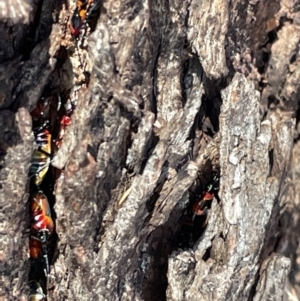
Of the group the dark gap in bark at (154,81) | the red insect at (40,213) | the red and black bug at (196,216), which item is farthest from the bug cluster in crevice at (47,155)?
the red and black bug at (196,216)

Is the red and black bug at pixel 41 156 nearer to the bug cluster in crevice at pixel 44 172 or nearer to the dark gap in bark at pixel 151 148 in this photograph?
the bug cluster in crevice at pixel 44 172

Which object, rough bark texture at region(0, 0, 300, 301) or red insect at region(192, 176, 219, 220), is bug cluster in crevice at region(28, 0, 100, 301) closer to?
rough bark texture at region(0, 0, 300, 301)

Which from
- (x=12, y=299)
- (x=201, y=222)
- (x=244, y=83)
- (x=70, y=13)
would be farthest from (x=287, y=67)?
(x=12, y=299)

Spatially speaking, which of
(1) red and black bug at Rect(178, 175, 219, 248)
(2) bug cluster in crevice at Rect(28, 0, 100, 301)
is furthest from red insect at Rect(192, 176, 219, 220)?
(2) bug cluster in crevice at Rect(28, 0, 100, 301)

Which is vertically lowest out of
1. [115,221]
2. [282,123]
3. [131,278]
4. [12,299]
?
[12,299]

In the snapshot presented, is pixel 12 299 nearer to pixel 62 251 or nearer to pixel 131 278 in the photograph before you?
pixel 62 251

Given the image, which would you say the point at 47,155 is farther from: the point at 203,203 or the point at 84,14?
the point at 203,203
